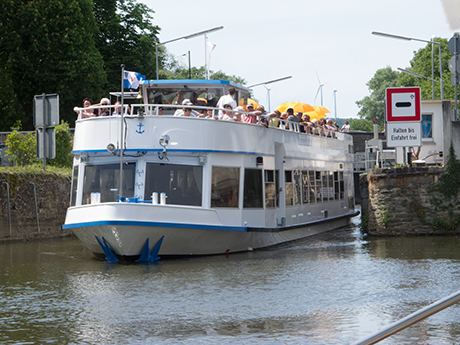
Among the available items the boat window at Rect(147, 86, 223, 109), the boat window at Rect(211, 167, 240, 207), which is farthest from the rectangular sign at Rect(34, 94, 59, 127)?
the boat window at Rect(211, 167, 240, 207)

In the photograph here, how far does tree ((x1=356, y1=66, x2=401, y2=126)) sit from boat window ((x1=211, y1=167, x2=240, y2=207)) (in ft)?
317

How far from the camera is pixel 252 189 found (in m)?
16.8

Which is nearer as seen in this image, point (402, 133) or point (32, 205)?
point (402, 133)

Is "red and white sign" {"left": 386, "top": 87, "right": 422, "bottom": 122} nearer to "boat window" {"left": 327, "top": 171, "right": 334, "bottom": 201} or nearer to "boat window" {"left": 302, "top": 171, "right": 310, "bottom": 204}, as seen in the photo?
"boat window" {"left": 302, "top": 171, "right": 310, "bottom": 204}

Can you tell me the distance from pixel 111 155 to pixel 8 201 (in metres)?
6.64

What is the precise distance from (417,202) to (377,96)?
97.8 metres

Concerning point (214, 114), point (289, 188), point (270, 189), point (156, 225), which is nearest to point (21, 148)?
point (289, 188)

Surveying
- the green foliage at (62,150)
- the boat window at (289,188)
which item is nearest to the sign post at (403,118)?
the boat window at (289,188)

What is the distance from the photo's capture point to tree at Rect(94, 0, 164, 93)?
144 ft

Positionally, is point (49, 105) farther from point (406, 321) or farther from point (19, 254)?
point (406, 321)

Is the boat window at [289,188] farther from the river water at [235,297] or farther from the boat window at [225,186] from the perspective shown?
the boat window at [225,186]

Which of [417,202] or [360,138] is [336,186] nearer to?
[417,202]

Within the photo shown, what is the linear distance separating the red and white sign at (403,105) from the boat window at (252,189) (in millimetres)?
4738

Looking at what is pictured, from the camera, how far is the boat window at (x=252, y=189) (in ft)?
54.3
